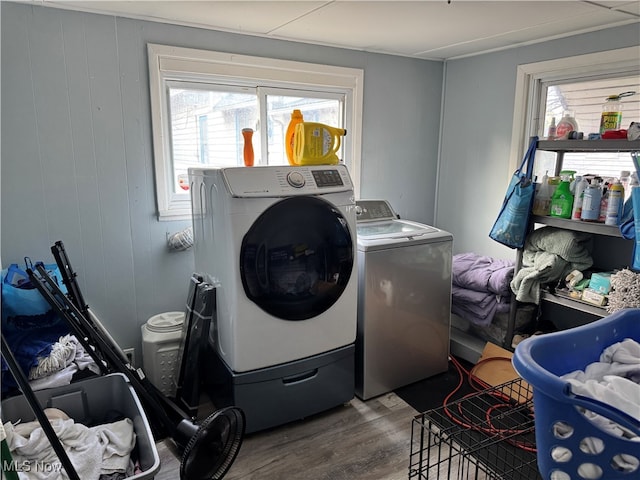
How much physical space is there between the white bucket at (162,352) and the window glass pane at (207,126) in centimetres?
78

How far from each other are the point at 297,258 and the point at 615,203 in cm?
145

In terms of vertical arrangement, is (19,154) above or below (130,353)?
above

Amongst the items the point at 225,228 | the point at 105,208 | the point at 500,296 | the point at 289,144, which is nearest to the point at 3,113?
the point at 105,208

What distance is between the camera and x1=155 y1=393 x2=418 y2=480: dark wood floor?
6.31ft

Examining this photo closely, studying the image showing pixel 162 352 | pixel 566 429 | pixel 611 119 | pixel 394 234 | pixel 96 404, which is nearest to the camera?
pixel 566 429

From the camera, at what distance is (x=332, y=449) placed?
207 cm

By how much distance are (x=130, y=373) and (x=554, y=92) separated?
2799mm

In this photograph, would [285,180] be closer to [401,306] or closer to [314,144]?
[314,144]

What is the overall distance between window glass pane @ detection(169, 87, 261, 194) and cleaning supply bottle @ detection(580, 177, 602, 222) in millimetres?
1799

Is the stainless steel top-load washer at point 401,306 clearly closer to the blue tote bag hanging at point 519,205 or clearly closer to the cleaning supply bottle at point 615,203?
the blue tote bag hanging at point 519,205

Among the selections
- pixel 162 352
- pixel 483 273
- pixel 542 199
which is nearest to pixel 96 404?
pixel 162 352

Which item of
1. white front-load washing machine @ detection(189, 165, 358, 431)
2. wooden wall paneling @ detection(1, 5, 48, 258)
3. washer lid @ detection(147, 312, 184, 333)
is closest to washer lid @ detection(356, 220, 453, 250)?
white front-load washing machine @ detection(189, 165, 358, 431)

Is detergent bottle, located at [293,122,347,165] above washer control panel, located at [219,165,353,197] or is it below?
above

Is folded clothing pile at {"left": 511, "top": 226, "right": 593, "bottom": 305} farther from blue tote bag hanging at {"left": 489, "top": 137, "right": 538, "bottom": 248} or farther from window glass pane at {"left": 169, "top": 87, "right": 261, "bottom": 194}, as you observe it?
window glass pane at {"left": 169, "top": 87, "right": 261, "bottom": 194}
